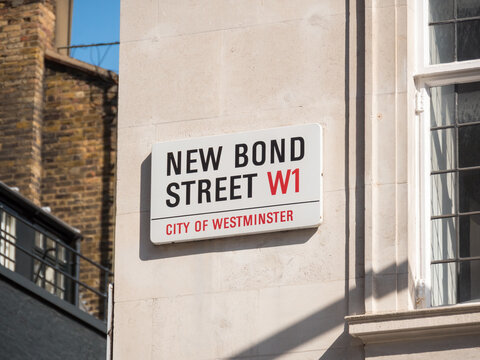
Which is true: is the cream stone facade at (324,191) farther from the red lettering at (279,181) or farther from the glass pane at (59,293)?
the glass pane at (59,293)

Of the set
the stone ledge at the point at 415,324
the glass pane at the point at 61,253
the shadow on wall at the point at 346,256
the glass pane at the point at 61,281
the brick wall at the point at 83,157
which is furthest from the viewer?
the brick wall at the point at 83,157

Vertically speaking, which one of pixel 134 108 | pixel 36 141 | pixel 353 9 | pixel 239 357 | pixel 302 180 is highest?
pixel 36 141

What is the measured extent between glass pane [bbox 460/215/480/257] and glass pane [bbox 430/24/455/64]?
1125 mm

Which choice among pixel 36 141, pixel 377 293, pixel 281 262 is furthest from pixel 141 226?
pixel 36 141

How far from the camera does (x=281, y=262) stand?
8.73m

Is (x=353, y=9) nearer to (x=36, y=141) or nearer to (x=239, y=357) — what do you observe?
(x=239, y=357)

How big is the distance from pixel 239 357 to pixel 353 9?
2.46m

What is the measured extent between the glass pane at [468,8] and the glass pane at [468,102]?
486 millimetres

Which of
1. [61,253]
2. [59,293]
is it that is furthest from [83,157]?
[59,293]

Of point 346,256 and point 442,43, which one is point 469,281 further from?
point 442,43

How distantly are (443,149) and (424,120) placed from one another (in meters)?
0.24

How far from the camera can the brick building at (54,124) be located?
2225cm

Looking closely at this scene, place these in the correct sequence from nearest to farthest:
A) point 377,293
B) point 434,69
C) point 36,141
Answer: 1. point 377,293
2. point 434,69
3. point 36,141

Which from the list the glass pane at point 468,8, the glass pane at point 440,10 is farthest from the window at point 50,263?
the glass pane at point 468,8
